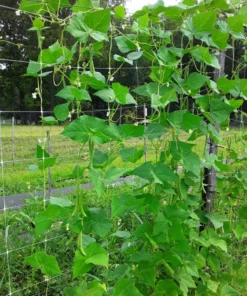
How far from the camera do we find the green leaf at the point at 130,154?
123 cm

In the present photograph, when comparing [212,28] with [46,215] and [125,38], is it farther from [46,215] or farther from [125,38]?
[46,215]

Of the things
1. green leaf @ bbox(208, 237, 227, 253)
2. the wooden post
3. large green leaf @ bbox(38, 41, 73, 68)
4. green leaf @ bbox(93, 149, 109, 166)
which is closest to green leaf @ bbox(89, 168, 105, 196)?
green leaf @ bbox(93, 149, 109, 166)

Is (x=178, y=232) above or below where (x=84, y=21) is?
below

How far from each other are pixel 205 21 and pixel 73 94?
594 mm

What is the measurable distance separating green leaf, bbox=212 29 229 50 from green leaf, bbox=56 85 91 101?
0.59 meters

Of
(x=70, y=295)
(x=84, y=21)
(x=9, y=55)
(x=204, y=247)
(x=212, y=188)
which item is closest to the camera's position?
(x=84, y=21)

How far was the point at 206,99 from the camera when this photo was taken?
1.44m

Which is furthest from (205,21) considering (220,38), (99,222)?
(99,222)

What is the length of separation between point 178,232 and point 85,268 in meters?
0.38

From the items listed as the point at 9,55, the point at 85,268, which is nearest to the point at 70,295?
the point at 85,268

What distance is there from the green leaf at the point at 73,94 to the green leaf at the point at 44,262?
1.56 feet

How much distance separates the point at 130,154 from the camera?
1.24 metres

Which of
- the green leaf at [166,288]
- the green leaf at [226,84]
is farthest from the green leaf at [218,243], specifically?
the green leaf at [226,84]

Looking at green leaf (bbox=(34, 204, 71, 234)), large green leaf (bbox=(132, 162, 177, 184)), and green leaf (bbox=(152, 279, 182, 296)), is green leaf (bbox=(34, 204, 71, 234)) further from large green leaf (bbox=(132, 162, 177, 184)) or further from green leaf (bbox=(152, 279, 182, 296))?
green leaf (bbox=(152, 279, 182, 296))
